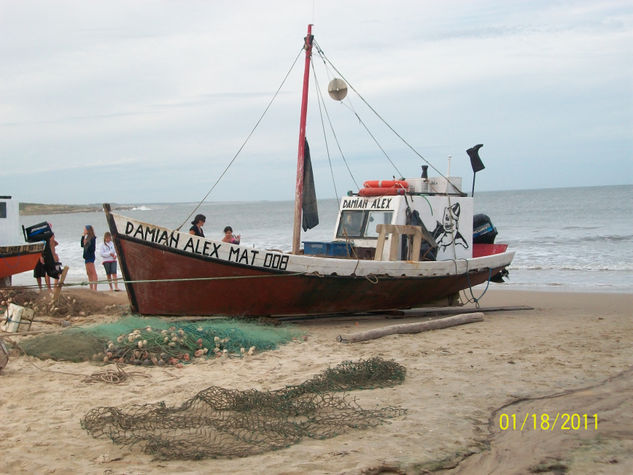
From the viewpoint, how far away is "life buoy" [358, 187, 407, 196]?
1125cm

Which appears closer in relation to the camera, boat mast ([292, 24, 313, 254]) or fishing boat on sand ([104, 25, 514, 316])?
fishing boat on sand ([104, 25, 514, 316])

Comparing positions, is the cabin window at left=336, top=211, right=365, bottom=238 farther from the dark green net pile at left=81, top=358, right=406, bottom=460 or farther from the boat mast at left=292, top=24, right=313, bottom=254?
the dark green net pile at left=81, top=358, right=406, bottom=460

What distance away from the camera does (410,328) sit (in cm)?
914

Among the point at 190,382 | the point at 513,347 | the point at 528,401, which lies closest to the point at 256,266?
the point at 190,382

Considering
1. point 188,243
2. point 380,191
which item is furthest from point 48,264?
point 380,191

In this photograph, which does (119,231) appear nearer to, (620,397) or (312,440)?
(312,440)

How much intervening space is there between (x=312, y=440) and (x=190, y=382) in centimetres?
208

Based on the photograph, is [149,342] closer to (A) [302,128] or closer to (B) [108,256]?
(A) [302,128]

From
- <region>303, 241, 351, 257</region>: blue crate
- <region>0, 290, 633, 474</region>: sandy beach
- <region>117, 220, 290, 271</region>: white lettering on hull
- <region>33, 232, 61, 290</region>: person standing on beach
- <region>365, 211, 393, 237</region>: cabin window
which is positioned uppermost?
<region>365, 211, 393, 237</region>: cabin window

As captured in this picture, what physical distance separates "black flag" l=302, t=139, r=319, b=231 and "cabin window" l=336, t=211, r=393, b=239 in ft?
1.85

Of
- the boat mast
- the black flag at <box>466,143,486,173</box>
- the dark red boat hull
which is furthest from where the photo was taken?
the black flag at <box>466,143,486,173</box>

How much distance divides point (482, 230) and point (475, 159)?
159 cm
